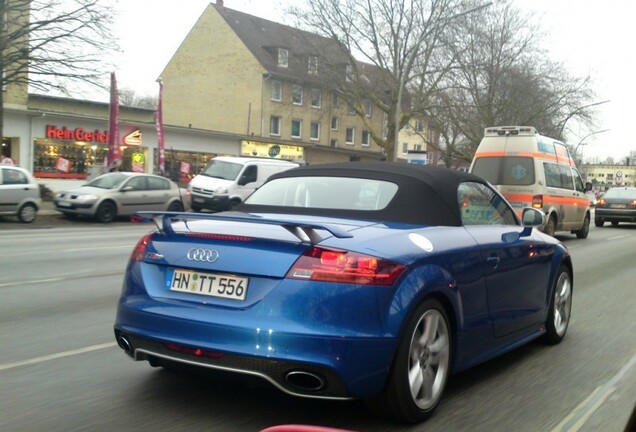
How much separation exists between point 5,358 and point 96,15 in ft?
69.6

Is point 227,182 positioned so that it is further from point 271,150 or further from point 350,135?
point 350,135

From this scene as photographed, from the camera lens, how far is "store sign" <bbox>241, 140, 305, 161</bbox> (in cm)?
4628

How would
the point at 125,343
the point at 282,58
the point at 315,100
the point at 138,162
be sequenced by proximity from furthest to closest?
the point at 315,100
the point at 282,58
the point at 138,162
the point at 125,343

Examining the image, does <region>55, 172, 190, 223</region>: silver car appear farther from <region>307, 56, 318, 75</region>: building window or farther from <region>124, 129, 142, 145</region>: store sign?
<region>307, 56, 318, 75</region>: building window

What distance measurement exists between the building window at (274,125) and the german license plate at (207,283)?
49.3m

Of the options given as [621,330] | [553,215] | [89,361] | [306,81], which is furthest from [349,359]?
[306,81]

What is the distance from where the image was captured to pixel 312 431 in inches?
70.5

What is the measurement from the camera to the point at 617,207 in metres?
26.3

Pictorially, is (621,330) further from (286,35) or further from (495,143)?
(286,35)

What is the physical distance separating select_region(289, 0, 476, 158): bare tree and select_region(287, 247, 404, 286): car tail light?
37.6 metres

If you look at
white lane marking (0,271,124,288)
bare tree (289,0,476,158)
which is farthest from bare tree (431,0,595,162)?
white lane marking (0,271,124,288)

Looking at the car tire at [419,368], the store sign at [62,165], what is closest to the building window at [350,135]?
the store sign at [62,165]

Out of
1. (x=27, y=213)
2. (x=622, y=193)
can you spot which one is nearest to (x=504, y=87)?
(x=622, y=193)

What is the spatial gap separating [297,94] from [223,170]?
100 ft
